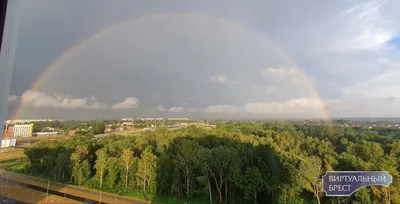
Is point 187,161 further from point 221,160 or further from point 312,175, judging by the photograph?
point 312,175

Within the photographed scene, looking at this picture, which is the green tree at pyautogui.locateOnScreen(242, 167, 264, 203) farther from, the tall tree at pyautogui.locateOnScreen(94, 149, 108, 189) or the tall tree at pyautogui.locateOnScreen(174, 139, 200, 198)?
the tall tree at pyautogui.locateOnScreen(94, 149, 108, 189)

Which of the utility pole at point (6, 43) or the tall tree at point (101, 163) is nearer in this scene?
the utility pole at point (6, 43)

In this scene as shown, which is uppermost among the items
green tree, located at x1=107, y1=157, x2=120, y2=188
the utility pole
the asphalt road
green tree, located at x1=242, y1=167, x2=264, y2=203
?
the utility pole

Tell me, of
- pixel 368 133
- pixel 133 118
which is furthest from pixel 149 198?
pixel 368 133

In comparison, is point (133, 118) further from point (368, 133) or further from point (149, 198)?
point (368, 133)

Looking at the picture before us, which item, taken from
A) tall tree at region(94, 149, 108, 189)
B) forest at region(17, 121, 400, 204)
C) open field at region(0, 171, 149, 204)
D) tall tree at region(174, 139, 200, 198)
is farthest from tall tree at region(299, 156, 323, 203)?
tall tree at region(94, 149, 108, 189)

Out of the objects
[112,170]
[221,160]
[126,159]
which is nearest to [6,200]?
[112,170]

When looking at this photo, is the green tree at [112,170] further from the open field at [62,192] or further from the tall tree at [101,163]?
the open field at [62,192]

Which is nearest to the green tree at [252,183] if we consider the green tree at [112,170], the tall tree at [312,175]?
the tall tree at [312,175]
